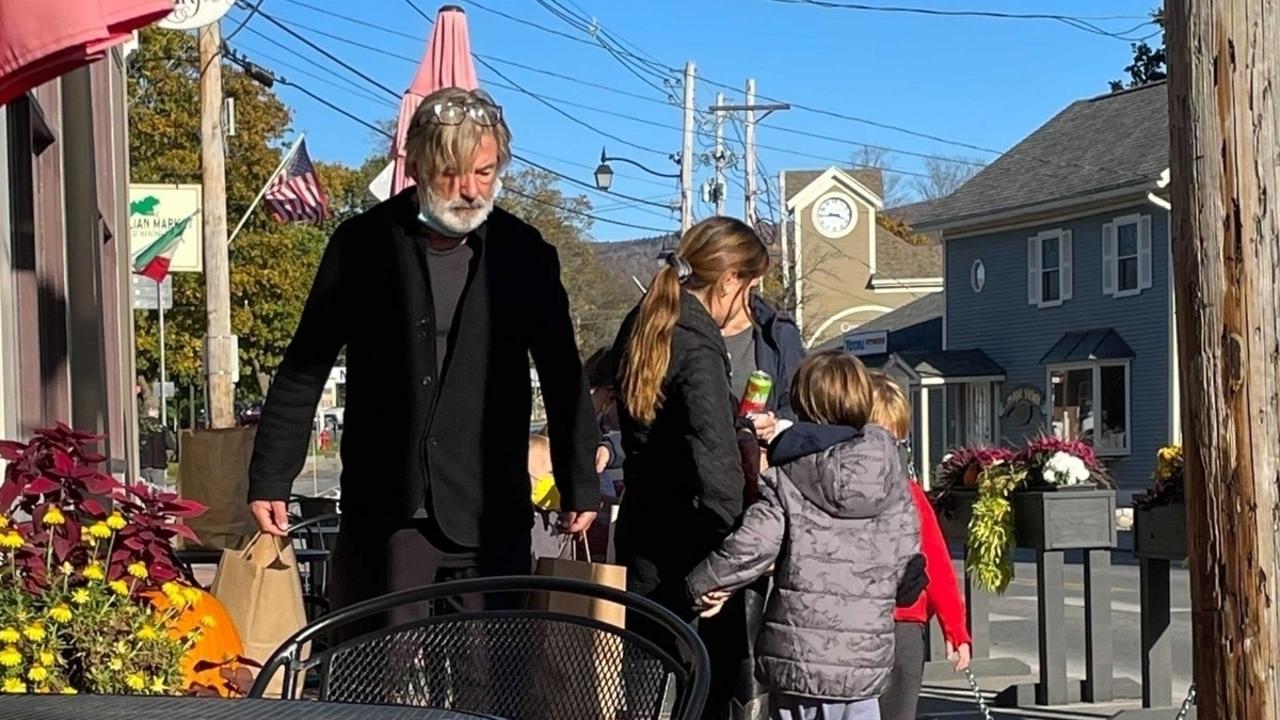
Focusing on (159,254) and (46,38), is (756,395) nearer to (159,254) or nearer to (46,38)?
(46,38)

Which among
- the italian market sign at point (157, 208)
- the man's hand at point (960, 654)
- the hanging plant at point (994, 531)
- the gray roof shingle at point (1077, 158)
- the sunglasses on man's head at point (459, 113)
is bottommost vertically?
the man's hand at point (960, 654)

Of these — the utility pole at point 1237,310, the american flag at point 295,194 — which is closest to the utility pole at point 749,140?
the american flag at point 295,194

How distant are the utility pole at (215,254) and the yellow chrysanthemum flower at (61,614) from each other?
18.6 meters

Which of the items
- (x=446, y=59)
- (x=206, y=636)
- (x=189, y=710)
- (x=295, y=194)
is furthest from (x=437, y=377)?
(x=295, y=194)

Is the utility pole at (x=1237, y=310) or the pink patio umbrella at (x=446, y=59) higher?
the pink patio umbrella at (x=446, y=59)

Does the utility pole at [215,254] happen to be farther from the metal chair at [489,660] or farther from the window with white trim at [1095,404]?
the metal chair at [489,660]

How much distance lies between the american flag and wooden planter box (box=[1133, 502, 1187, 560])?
72.2 feet

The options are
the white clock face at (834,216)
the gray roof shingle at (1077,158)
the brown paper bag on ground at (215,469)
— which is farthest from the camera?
the white clock face at (834,216)

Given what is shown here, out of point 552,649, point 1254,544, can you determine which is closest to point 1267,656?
point 1254,544

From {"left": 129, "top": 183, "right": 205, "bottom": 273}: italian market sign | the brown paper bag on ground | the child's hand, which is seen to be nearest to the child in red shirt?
the child's hand

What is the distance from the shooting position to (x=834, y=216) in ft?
209

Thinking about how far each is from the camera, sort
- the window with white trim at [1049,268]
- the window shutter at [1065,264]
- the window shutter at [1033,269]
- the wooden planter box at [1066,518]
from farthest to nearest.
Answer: the window shutter at [1033,269]
the window with white trim at [1049,268]
the window shutter at [1065,264]
the wooden planter box at [1066,518]

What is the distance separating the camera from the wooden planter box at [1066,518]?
8.04 meters

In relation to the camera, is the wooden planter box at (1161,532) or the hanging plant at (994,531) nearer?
the wooden planter box at (1161,532)
